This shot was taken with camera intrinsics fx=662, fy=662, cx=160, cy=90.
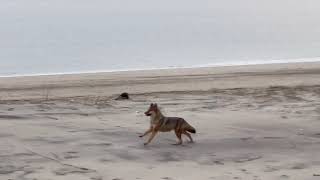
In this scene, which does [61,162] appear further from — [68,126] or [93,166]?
[68,126]

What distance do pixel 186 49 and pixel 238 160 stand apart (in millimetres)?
61412

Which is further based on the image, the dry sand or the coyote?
the coyote

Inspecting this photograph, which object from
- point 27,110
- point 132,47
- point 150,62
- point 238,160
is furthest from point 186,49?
point 238,160

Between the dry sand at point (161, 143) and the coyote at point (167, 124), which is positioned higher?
the coyote at point (167, 124)

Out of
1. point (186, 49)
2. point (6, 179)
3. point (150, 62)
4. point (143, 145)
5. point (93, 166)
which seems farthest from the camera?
point (186, 49)

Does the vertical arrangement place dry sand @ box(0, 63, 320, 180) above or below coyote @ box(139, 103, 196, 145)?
below

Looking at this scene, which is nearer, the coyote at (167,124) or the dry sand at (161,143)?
the dry sand at (161,143)

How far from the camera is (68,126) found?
1138cm

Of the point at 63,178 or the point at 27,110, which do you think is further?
the point at 27,110

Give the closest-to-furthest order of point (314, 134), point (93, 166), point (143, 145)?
point (93, 166)
point (143, 145)
point (314, 134)

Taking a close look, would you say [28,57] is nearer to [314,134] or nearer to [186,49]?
[186,49]

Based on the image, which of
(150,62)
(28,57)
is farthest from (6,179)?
(28,57)

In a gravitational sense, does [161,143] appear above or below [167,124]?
below

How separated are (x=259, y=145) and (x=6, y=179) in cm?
413
